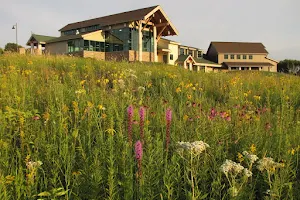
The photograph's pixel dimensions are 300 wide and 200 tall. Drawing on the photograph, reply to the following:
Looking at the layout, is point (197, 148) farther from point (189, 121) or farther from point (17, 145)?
point (17, 145)

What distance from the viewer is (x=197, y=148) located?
189 cm

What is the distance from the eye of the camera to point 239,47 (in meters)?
62.1

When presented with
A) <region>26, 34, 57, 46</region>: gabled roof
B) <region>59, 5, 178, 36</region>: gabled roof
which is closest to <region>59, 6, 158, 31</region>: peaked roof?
<region>59, 5, 178, 36</region>: gabled roof

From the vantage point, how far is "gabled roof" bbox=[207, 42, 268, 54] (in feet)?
198

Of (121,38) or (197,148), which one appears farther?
(121,38)

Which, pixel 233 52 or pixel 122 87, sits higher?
pixel 233 52

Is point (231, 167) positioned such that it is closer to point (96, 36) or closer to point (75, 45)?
point (96, 36)

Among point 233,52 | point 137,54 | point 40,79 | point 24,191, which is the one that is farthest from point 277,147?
point 233,52

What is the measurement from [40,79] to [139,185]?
4.98m

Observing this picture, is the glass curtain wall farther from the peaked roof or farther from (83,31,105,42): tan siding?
the peaked roof

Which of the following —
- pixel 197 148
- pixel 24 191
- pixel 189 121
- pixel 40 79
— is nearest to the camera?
pixel 197 148

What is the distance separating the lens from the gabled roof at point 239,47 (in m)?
60.4

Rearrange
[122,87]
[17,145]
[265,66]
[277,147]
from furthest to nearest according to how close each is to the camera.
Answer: [265,66], [122,87], [17,145], [277,147]

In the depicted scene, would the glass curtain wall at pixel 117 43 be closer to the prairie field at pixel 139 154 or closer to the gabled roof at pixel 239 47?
the prairie field at pixel 139 154
